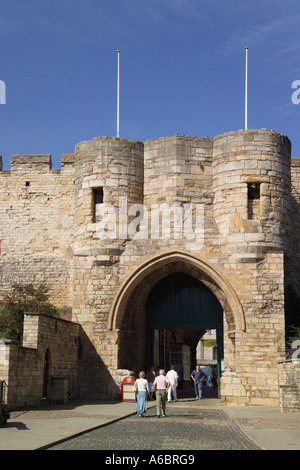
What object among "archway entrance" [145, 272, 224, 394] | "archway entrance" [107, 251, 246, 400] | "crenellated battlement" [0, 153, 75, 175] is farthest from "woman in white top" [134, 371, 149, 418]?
"crenellated battlement" [0, 153, 75, 175]

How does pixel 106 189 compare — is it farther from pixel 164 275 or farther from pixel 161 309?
pixel 161 309

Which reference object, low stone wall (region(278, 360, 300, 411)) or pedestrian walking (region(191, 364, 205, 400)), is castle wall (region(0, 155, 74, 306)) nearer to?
pedestrian walking (region(191, 364, 205, 400))

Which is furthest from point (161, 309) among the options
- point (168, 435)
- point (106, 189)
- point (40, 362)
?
point (168, 435)

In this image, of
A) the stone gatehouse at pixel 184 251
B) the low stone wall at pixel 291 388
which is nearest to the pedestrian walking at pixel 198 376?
the stone gatehouse at pixel 184 251

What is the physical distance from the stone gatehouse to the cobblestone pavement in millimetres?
4565

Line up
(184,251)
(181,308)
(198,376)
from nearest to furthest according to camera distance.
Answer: (184,251) → (198,376) → (181,308)

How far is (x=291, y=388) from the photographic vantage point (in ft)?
47.9

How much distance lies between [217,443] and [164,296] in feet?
37.0

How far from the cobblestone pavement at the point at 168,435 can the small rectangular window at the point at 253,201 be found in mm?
6475

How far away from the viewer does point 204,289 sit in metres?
19.9

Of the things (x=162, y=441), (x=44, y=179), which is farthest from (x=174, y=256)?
(x=162, y=441)

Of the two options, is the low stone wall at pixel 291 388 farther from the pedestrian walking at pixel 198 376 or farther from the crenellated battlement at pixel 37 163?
the crenellated battlement at pixel 37 163

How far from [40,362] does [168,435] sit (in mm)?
6275

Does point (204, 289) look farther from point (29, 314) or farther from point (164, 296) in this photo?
point (29, 314)
